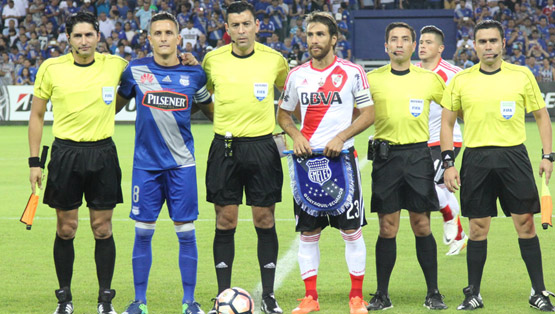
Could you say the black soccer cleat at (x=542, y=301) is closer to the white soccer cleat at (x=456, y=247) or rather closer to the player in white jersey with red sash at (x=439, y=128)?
the player in white jersey with red sash at (x=439, y=128)

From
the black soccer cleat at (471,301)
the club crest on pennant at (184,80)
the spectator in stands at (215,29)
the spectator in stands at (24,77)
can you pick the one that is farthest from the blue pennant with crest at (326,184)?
the spectator in stands at (215,29)

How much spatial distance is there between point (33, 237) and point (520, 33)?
22808 millimetres

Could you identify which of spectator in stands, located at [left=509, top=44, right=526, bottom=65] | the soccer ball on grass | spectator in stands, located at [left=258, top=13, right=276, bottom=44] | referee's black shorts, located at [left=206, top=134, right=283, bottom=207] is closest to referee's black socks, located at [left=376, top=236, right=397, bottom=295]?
referee's black shorts, located at [left=206, top=134, right=283, bottom=207]

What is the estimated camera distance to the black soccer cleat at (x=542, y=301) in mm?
6016

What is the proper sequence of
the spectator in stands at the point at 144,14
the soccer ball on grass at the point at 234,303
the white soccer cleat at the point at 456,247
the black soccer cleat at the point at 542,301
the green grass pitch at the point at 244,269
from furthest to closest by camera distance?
the spectator in stands at the point at 144,14 < the white soccer cleat at the point at 456,247 < the green grass pitch at the point at 244,269 < the black soccer cleat at the point at 542,301 < the soccer ball on grass at the point at 234,303

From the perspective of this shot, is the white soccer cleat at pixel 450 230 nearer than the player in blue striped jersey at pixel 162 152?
No

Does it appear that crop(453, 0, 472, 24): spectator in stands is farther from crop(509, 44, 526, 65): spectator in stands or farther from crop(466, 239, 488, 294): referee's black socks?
crop(466, 239, 488, 294): referee's black socks

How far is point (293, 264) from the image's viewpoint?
25.6ft

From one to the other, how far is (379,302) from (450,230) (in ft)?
8.35

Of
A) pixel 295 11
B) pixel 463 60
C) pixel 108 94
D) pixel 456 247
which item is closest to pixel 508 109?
pixel 456 247

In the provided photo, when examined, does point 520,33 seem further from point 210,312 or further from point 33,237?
point 210,312

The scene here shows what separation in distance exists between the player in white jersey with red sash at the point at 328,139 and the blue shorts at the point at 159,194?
0.83m

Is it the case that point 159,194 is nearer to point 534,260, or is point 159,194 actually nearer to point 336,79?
point 336,79

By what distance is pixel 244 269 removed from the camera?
7.57 metres
